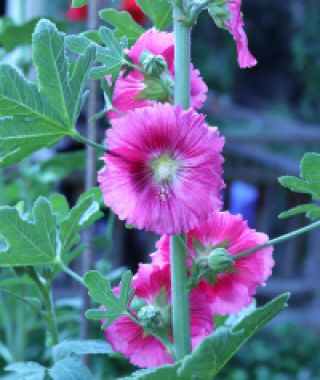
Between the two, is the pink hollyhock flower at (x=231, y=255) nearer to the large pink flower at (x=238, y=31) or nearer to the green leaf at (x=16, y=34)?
the large pink flower at (x=238, y=31)

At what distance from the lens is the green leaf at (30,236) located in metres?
0.51

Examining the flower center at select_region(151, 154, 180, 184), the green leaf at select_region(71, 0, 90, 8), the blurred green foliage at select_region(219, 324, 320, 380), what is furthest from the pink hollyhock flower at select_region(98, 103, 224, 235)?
the blurred green foliage at select_region(219, 324, 320, 380)

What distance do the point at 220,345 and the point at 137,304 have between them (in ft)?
0.40

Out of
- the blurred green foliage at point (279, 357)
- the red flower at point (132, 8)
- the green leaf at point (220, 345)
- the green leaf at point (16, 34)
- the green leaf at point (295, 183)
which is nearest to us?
the green leaf at point (220, 345)

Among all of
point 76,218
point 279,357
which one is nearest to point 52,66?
point 76,218

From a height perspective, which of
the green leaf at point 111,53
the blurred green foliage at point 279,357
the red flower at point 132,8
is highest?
the red flower at point 132,8

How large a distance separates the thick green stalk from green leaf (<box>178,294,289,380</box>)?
0.06 m

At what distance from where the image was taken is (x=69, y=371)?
548 mm

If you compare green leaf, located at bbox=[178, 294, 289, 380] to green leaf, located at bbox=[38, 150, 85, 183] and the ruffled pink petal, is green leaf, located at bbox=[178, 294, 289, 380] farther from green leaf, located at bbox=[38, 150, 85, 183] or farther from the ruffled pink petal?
green leaf, located at bbox=[38, 150, 85, 183]

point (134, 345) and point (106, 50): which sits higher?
point (106, 50)

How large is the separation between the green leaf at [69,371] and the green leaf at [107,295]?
49 mm

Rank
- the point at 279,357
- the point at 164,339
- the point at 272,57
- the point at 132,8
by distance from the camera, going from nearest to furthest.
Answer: the point at 164,339 < the point at 132,8 < the point at 279,357 < the point at 272,57

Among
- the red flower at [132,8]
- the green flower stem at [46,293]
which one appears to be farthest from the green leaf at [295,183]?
the red flower at [132,8]

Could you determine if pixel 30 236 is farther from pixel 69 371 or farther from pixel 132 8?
pixel 132 8
